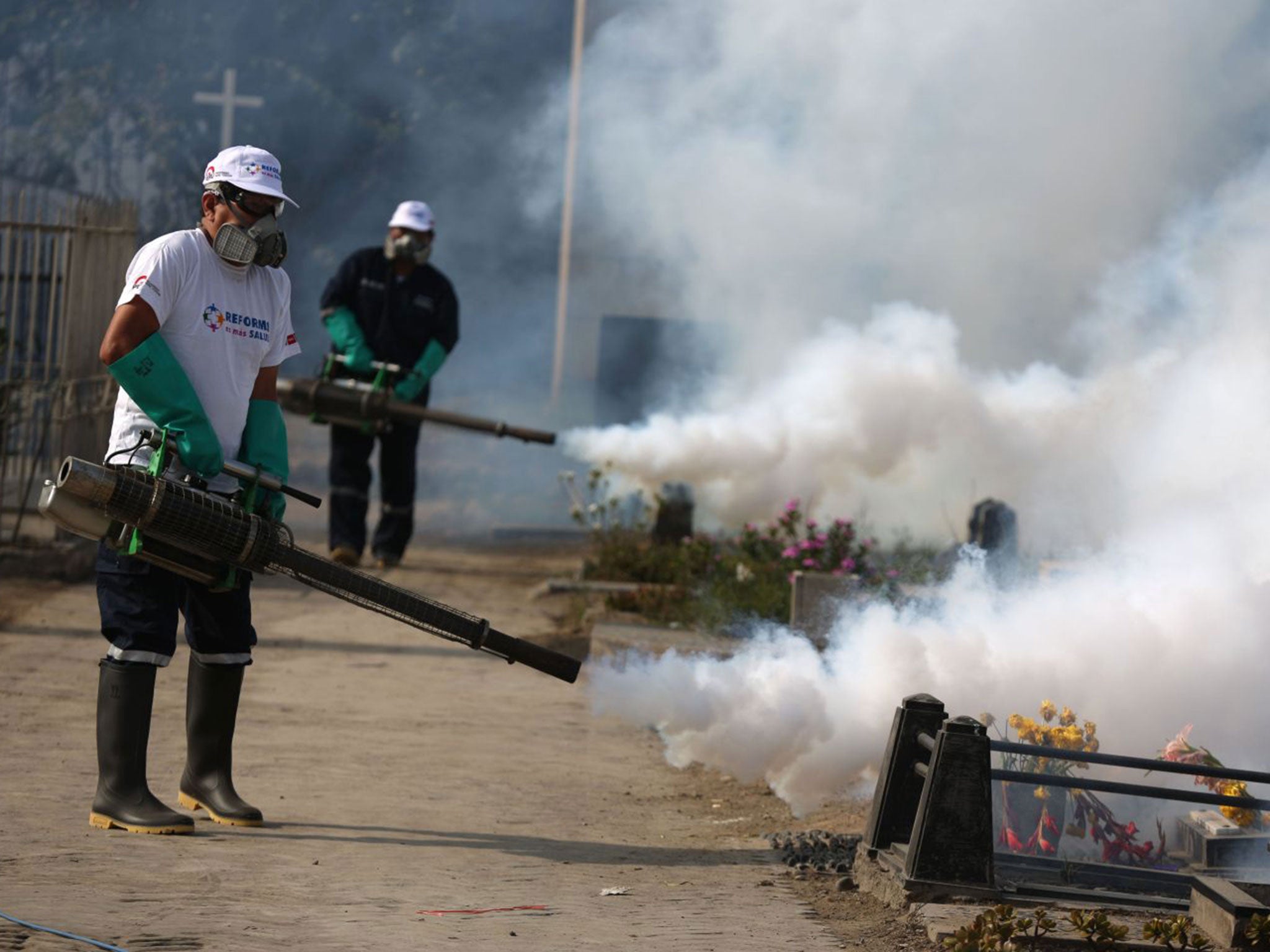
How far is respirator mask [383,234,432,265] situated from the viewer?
1035 cm

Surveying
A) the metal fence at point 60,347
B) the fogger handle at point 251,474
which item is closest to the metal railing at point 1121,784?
the fogger handle at point 251,474

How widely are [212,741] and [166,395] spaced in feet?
3.46

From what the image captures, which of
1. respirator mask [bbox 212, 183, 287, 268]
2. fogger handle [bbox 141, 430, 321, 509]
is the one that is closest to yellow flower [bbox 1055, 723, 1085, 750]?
fogger handle [bbox 141, 430, 321, 509]

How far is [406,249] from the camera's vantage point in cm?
1035

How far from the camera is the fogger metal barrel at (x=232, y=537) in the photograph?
177 inches

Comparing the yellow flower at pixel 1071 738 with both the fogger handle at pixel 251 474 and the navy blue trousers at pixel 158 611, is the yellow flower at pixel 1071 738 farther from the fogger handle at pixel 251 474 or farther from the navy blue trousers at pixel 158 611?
the navy blue trousers at pixel 158 611

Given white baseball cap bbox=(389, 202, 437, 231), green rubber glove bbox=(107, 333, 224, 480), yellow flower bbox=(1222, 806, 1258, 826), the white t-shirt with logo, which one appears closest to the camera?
green rubber glove bbox=(107, 333, 224, 480)

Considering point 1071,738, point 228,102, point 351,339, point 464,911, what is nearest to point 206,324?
point 464,911

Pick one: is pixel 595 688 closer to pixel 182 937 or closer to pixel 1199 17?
pixel 182 937

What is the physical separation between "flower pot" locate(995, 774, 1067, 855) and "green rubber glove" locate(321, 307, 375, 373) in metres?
5.96

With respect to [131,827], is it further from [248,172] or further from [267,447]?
[248,172]

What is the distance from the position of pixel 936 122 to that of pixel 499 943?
1142 cm

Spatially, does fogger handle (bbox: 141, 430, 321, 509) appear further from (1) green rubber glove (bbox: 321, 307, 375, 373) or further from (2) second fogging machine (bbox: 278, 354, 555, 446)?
(1) green rubber glove (bbox: 321, 307, 375, 373)

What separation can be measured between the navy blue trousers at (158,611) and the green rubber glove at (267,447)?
0.73 ft
